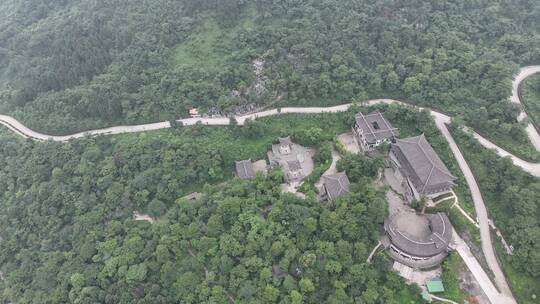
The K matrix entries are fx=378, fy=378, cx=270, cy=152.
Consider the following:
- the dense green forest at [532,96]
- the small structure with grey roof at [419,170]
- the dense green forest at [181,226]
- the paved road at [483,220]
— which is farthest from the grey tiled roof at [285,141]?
the dense green forest at [532,96]

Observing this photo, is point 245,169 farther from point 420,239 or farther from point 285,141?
point 420,239

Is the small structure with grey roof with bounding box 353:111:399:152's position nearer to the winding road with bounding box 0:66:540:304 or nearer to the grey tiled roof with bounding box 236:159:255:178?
the winding road with bounding box 0:66:540:304

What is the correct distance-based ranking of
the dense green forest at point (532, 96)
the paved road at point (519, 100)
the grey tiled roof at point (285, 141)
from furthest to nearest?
the grey tiled roof at point (285, 141) → the dense green forest at point (532, 96) → the paved road at point (519, 100)

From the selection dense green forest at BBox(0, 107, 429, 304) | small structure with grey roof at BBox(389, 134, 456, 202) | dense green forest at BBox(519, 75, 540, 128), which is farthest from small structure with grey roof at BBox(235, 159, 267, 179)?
dense green forest at BBox(519, 75, 540, 128)

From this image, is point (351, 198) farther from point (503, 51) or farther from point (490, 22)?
point (490, 22)

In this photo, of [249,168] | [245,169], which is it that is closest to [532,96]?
[249,168]

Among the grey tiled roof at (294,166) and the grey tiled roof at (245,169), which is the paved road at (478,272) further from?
the grey tiled roof at (245,169)

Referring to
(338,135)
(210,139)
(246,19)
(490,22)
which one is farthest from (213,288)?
(490,22)
